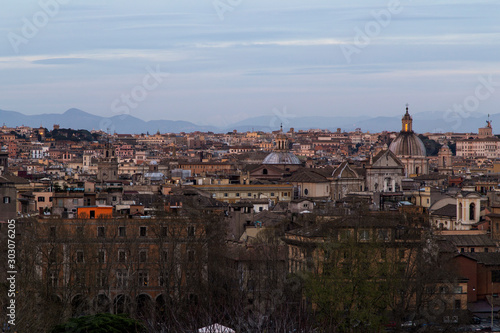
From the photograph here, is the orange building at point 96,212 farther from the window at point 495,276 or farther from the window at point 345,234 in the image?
the window at point 495,276

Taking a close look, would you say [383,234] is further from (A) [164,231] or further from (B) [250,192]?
(B) [250,192]

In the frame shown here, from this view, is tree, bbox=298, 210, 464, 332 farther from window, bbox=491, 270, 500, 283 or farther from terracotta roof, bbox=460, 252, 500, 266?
window, bbox=491, 270, 500, 283

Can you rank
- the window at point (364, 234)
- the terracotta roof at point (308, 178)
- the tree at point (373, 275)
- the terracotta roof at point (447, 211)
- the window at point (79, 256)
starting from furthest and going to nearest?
the terracotta roof at point (308, 178) → the terracotta roof at point (447, 211) → the window at point (79, 256) → the window at point (364, 234) → the tree at point (373, 275)

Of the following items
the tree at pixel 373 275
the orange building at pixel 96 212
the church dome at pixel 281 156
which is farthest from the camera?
the church dome at pixel 281 156

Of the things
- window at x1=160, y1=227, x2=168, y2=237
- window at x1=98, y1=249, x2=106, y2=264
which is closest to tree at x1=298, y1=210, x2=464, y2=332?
window at x1=160, y1=227, x2=168, y2=237

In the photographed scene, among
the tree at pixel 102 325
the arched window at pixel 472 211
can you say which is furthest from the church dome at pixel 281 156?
the tree at pixel 102 325

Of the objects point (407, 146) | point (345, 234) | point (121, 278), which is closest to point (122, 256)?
point (121, 278)

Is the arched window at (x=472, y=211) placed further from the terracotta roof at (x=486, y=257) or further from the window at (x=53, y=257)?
the window at (x=53, y=257)

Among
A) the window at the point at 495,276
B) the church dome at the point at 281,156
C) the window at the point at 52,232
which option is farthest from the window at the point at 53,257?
the church dome at the point at 281,156

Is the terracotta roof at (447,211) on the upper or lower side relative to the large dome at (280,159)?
lower

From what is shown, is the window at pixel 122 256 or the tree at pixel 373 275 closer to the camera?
the tree at pixel 373 275

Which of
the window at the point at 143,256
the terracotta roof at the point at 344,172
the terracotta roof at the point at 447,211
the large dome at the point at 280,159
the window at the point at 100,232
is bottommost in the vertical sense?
the window at the point at 143,256

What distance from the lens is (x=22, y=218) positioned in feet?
109

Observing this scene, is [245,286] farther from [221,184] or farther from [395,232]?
[221,184]
